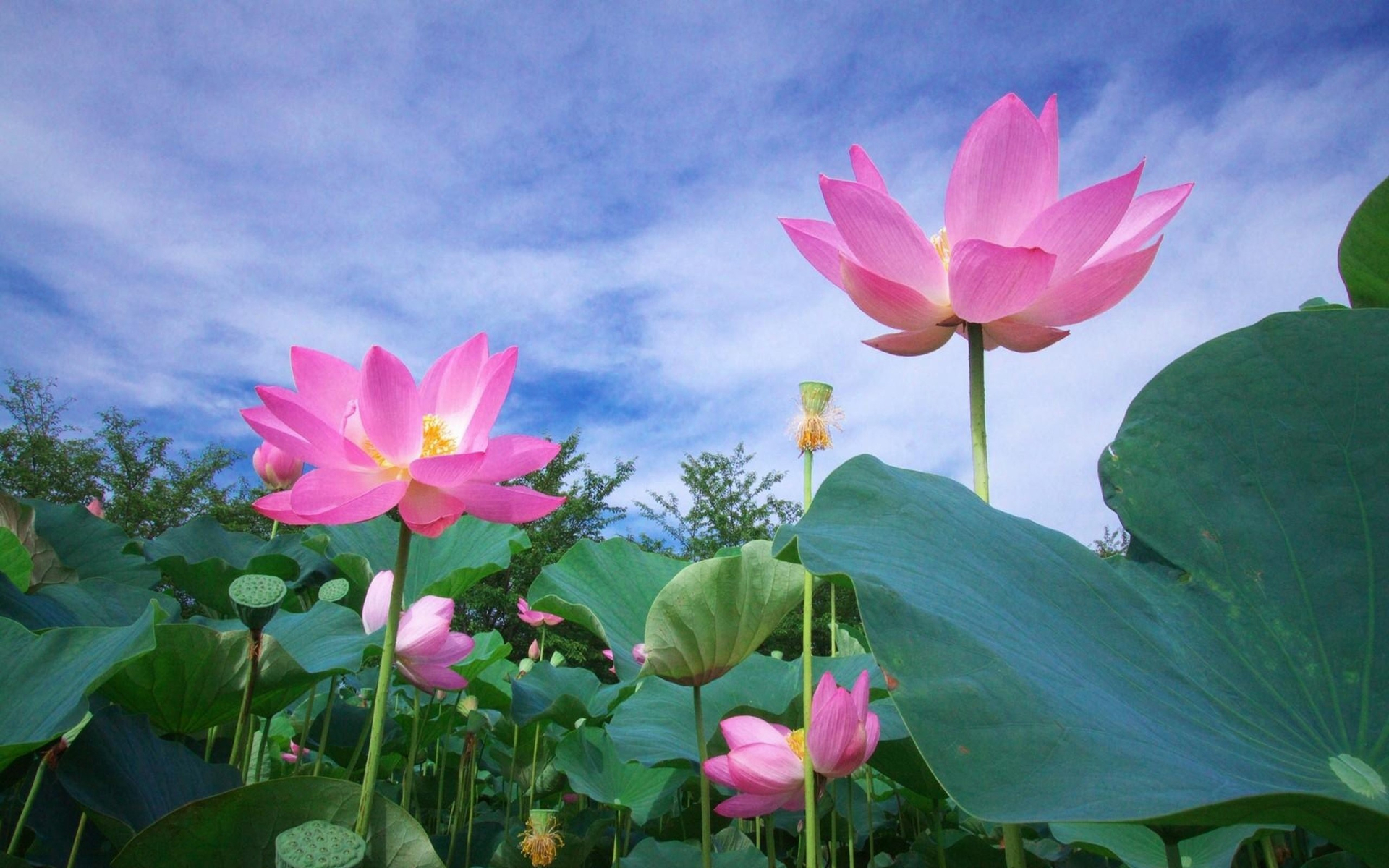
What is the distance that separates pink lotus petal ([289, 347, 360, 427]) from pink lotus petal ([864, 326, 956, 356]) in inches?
17.9

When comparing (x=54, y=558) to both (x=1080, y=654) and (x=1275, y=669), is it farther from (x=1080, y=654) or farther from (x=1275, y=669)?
(x=1275, y=669)

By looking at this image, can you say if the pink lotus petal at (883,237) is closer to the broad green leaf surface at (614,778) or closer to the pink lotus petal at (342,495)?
the pink lotus petal at (342,495)

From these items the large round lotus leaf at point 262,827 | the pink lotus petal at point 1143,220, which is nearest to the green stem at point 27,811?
the large round lotus leaf at point 262,827

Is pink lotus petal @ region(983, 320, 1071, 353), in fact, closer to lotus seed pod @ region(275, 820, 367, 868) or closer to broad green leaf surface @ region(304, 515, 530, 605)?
lotus seed pod @ region(275, 820, 367, 868)

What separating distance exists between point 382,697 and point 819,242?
49 cm

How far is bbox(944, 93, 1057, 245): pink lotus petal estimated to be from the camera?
1.96 ft

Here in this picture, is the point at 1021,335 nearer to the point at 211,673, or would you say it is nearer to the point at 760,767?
the point at 760,767

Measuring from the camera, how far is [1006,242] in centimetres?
62

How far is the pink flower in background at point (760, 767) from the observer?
0.84 metres

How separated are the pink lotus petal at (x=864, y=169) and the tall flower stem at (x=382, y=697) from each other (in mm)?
473

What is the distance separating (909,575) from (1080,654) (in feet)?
0.40

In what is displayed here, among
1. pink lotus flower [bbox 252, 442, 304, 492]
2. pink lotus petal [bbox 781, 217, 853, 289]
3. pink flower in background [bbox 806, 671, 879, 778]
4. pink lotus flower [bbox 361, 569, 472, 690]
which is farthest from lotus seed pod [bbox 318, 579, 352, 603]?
pink lotus flower [bbox 252, 442, 304, 492]

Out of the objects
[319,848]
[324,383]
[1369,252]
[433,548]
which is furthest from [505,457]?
[433,548]

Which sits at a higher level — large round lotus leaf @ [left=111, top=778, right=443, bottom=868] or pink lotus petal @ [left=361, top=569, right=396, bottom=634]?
pink lotus petal @ [left=361, top=569, right=396, bottom=634]
